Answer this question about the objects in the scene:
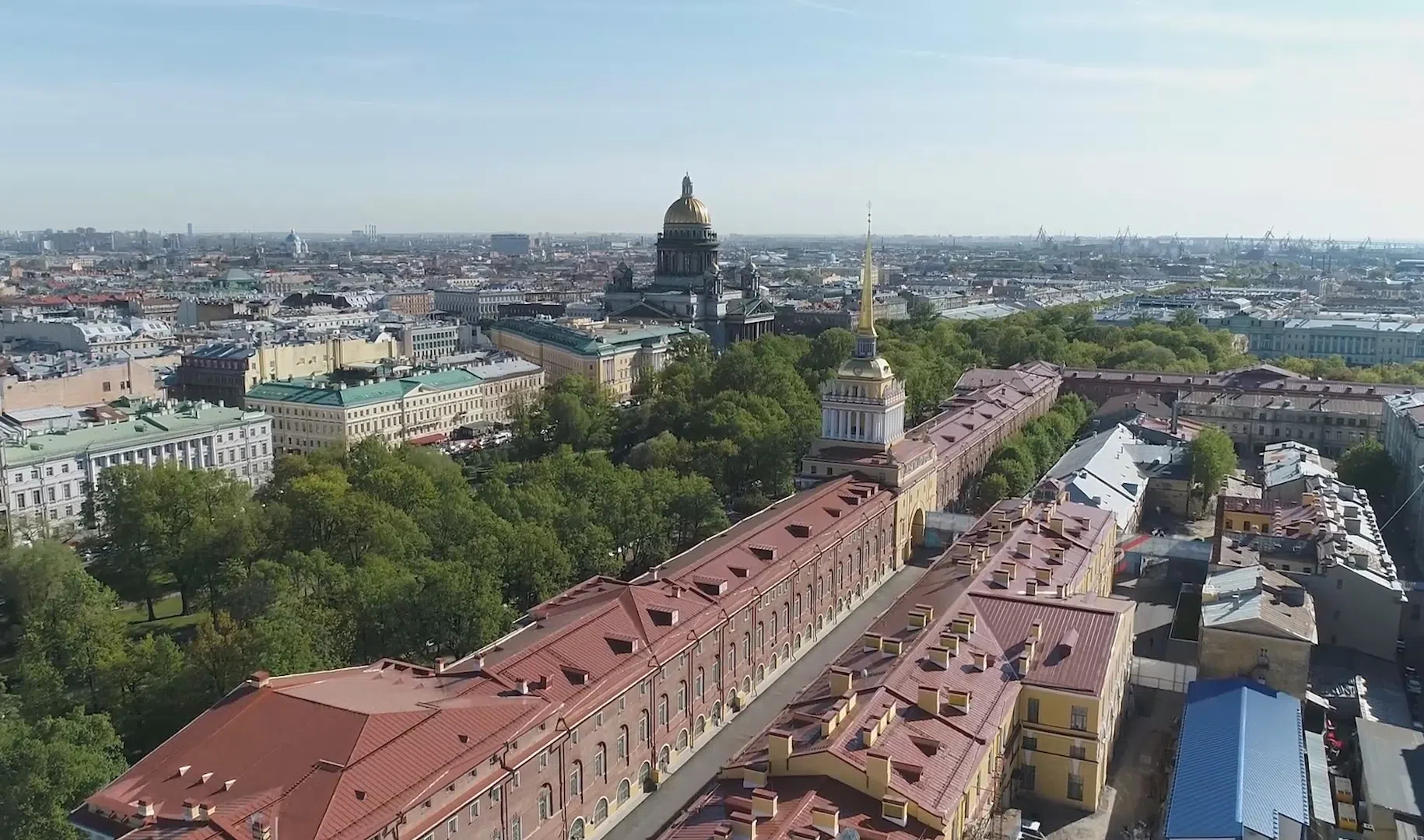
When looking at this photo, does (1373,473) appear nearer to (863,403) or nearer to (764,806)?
(863,403)

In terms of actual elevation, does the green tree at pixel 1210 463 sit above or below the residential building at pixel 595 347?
below

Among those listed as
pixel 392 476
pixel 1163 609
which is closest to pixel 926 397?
pixel 1163 609

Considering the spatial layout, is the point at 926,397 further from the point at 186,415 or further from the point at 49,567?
the point at 49,567

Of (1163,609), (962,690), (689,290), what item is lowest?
(1163,609)

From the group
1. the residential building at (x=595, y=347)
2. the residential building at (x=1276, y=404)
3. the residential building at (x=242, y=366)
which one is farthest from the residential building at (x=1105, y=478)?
the residential building at (x=242, y=366)

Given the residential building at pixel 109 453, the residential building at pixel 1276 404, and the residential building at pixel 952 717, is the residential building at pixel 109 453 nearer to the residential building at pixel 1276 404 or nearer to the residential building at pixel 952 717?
the residential building at pixel 952 717

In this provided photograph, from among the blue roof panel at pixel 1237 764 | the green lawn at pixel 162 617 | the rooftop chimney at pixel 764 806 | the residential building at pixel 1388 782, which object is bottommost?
the green lawn at pixel 162 617
